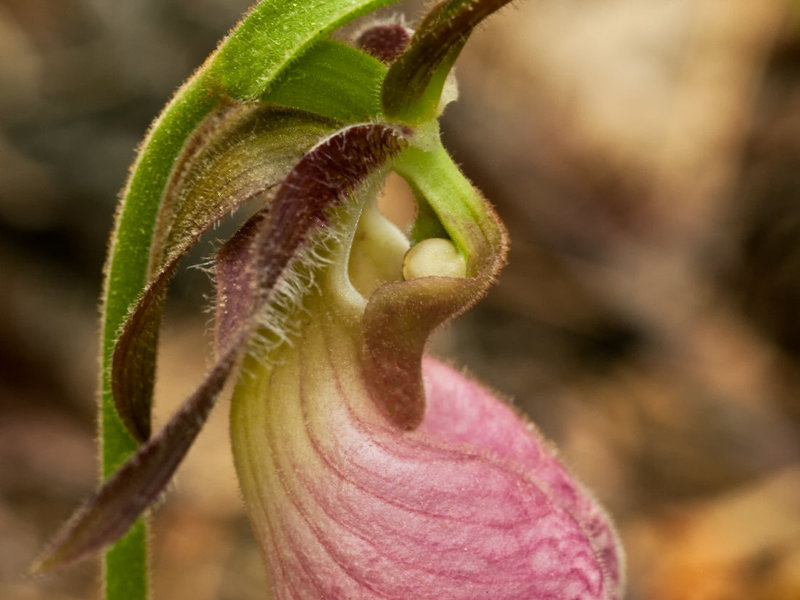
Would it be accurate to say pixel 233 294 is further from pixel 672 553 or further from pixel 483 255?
pixel 672 553

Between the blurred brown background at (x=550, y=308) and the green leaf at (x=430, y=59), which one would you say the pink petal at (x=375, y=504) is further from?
the blurred brown background at (x=550, y=308)

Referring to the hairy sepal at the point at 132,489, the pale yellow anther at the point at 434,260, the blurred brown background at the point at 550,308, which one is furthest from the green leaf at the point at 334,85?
the blurred brown background at the point at 550,308

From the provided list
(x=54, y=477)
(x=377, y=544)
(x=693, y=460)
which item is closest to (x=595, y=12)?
(x=693, y=460)

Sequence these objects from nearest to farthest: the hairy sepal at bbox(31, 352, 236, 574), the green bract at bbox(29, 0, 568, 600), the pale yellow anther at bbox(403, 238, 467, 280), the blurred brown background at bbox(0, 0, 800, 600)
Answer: the hairy sepal at bbox(31, 352, 236, 574) → the green bract at bbox(29, 0, 568, 600) → the pale yellow anther at bbox(403, 238, 467, 280) → the blurred brown background at bbox(0, 0, 800, 600)

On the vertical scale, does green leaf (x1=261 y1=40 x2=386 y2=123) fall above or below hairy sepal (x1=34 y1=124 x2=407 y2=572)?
above

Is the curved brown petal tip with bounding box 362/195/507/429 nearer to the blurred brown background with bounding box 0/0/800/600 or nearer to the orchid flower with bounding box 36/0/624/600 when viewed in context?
the orchid flower with bounding box 36/0/624/600

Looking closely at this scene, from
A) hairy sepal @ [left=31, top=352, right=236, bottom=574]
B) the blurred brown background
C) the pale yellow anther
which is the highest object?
the blurred brown background

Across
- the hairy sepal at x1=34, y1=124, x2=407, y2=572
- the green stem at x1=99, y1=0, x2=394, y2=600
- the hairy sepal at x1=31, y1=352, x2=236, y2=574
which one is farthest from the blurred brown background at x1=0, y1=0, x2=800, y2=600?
the hairy sepal at x1=31, y1=352, x2=236, y2=574
